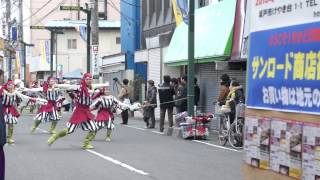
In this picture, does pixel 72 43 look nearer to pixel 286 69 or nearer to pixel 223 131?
pixel 223 131

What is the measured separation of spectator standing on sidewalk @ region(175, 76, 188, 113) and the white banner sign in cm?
1512

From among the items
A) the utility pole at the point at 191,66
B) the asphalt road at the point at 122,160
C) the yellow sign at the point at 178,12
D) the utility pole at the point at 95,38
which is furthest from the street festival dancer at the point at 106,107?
the utility pole at the point at 95,38

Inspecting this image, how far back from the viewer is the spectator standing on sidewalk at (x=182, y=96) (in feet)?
65.3

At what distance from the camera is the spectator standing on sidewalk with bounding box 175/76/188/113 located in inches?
784

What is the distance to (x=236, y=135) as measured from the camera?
587 inches

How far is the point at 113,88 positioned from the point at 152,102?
1507 cm

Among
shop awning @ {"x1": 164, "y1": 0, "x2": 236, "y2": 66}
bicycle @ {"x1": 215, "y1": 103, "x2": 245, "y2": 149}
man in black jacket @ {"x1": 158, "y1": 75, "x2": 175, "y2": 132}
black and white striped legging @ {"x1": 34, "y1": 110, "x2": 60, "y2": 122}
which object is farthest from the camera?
man in black jacket @ {"x1": 158, "y1": 75, "x2": 175, "y2": 132}

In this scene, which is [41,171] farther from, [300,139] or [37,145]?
[300,139]

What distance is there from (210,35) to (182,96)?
2540 mm

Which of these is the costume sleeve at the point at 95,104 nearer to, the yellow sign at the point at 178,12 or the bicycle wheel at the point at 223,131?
the bicycle wheel at the point at 223,131

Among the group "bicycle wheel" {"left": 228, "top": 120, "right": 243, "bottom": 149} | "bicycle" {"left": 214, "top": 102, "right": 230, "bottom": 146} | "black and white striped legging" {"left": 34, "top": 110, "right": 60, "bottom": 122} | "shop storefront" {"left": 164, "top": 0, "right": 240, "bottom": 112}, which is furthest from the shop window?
"bicycle wheel" {"left": 228, "top": 120, "right": 243, "bottom": 149}

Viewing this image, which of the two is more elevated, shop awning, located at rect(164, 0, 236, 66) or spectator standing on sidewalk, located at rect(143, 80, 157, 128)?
shop awning, located at rect(164, 0, 236, 66)

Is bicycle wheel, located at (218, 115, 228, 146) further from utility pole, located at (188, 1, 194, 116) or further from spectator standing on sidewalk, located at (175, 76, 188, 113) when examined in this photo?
spectator standing on sidewalk, located at (175, 76, 188, 113)

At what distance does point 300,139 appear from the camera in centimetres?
389
